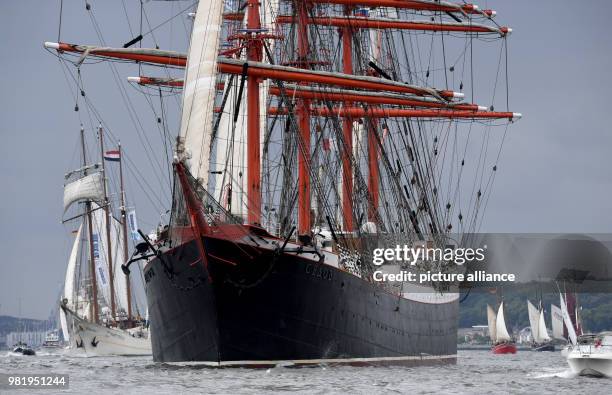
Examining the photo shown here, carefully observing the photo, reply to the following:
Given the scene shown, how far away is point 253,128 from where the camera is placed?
222 ft

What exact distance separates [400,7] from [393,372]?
1201 inches

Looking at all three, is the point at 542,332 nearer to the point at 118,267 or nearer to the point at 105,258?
the point at 118,267

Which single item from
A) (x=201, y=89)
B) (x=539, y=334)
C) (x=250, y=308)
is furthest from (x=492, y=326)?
(x=201, y=89)

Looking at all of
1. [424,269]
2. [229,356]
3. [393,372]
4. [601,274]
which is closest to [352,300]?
[393,372]

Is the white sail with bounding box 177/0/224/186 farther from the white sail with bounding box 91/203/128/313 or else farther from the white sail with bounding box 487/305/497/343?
the white sail with bounding box 487/305/497/343

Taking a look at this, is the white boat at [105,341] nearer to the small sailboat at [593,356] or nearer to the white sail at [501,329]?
the white sail at [501,329]

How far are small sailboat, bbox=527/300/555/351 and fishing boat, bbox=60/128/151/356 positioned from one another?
5662 centimetres

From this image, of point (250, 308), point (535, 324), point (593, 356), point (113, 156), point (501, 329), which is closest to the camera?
point (250, 308)

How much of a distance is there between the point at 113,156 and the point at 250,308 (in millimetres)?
77542

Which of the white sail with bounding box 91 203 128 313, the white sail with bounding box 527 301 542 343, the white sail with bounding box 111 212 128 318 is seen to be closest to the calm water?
the white sail with bounding box 111 212 128 318

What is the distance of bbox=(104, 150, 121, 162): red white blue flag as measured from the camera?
453 ft

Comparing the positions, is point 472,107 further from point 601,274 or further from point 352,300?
point 601,274

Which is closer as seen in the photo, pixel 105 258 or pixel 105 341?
pixel 105 341

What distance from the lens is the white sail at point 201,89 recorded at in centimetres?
6231
